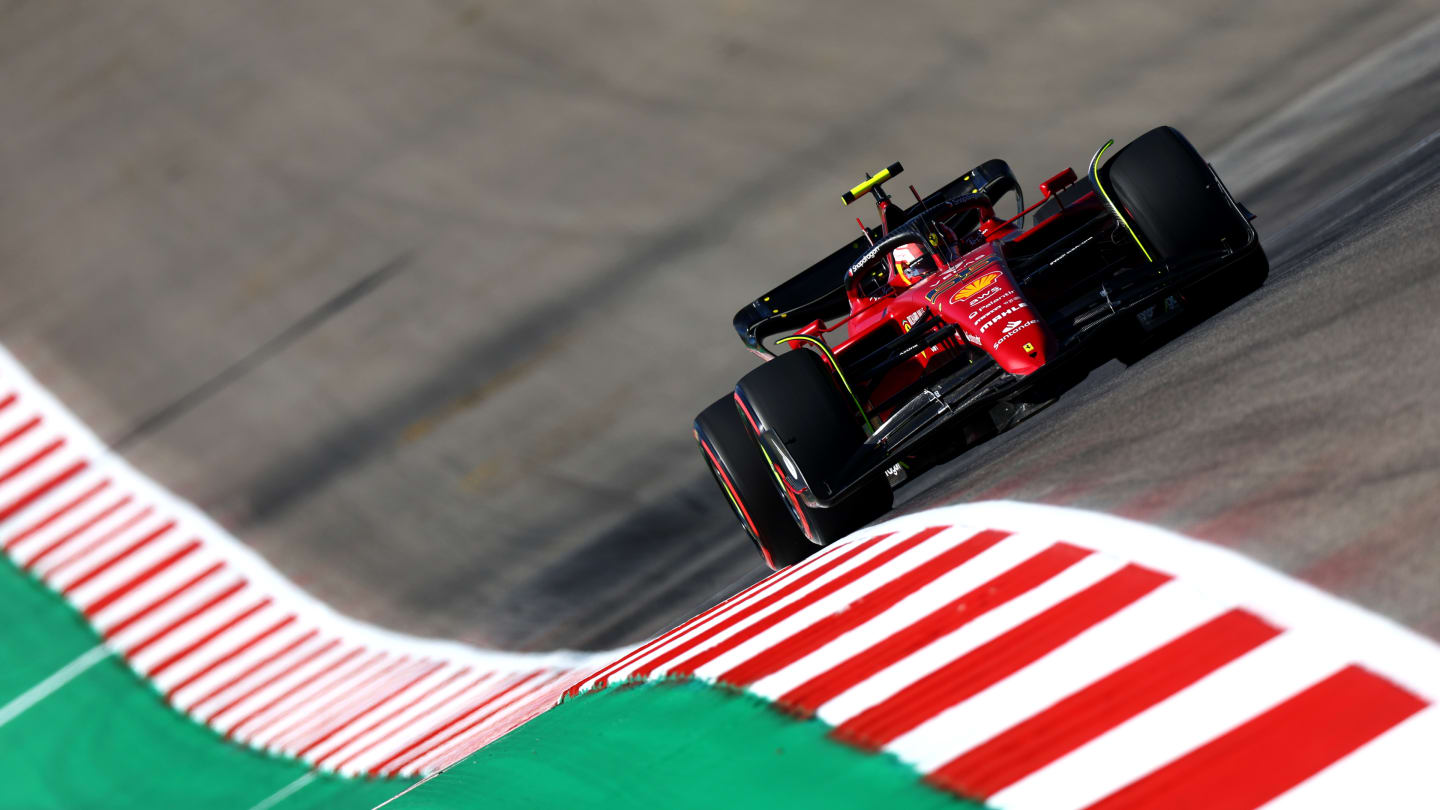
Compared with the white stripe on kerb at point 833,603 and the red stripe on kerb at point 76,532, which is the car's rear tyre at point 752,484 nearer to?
the white stripe on kerb at point 833,603

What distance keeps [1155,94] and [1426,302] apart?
214 inches

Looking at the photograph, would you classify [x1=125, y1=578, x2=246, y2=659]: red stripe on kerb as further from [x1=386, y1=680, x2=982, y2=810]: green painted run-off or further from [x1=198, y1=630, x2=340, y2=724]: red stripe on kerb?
[x1=386, y1=680, x2=982, y2=810]: green painted run-off

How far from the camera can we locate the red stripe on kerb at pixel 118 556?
10.0 metres

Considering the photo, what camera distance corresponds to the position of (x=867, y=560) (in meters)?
5.73

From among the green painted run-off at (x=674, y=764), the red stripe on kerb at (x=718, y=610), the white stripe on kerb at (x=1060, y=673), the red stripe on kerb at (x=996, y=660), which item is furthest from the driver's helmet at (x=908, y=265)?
the white stripe on kerb at (x=1060, y=673)

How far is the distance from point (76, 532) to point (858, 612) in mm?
7567

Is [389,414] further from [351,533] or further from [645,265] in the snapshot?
[645,265]

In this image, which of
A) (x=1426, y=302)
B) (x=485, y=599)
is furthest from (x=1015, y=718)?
(x=485, y=599)

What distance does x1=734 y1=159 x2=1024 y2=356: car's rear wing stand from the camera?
25.8 feet

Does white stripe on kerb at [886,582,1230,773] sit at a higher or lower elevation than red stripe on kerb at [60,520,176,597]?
lower

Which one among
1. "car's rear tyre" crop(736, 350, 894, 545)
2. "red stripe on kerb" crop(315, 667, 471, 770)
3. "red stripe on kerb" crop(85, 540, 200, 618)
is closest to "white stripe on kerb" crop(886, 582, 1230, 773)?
"car's rear tyre" crop(736, 350, 894, 545)

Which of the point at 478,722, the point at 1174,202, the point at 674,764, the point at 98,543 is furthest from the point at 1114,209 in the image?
the point at 98,543

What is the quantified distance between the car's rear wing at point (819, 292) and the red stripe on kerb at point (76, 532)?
218 inches

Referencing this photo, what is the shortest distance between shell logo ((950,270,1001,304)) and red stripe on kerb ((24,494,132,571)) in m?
7.23
